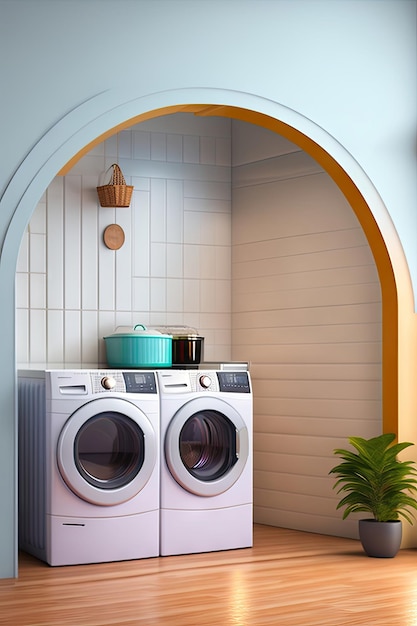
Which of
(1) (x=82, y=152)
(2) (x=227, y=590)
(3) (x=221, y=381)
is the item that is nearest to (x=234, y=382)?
(3) (x=221, y=381)

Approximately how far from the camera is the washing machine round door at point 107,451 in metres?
4.38

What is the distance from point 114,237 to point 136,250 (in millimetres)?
174

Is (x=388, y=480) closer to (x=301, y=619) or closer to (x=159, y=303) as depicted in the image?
(x=301, y=619)

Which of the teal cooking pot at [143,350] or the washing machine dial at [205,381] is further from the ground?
the teal cooking pot at [143,350]

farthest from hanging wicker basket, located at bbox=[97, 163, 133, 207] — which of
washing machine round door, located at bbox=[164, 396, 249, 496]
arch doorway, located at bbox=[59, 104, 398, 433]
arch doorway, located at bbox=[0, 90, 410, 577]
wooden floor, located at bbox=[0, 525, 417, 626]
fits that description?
wooden floor, located at bbox=[0, 525, 417, 626]

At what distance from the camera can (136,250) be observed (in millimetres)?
5586

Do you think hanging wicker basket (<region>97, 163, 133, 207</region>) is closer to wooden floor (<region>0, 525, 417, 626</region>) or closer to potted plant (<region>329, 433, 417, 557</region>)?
potted plant (<region>329, 433, 417, 557</region>)

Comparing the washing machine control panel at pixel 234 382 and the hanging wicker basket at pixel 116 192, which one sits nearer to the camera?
the washing machine control panel at pixel 234 382

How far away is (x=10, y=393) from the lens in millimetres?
4070

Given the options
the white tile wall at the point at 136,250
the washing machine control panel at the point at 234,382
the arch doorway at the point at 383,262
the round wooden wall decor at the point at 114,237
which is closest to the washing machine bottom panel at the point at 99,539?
the washing machine control panel at the point at 234,382

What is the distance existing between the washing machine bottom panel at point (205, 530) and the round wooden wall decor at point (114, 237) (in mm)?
1642

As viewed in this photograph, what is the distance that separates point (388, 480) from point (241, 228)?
199cm

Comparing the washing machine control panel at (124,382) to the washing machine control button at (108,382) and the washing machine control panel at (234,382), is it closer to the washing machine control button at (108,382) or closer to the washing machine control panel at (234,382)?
the washing machine control button at (108,382)

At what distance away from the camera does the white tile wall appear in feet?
17.3
